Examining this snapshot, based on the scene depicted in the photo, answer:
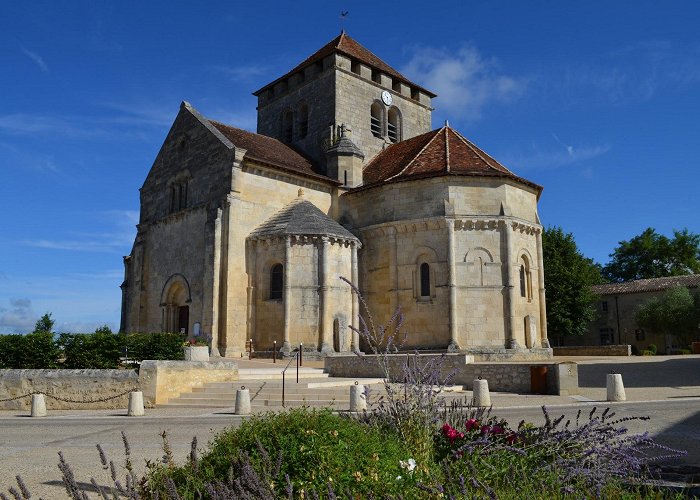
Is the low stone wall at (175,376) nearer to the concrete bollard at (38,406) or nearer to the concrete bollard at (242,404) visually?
the concrete bollard at (38,406)

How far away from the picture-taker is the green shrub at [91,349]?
17156 millimetres

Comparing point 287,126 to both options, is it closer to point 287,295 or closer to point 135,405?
point 287,295

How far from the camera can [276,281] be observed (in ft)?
84.4

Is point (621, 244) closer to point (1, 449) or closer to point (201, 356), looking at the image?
point (201, 356)

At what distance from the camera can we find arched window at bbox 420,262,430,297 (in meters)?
26.7

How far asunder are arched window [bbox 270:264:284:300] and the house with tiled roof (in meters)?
34.5

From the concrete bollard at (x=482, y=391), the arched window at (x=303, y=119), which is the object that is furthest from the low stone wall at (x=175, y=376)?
the arched window at (x=303, y=119)

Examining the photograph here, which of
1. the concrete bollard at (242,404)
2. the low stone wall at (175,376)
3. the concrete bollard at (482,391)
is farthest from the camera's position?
the low stone wall at (175,376)

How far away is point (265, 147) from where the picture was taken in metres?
30.5

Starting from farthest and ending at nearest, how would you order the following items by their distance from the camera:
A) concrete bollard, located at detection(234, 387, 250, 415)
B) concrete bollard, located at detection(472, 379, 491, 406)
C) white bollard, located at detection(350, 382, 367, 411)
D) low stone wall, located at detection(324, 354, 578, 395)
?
low stone wall, located at detection(324, 354, 578, 395) → concrete bollard, located at detection(472, 379, 491, 406) → concrete bollard, located at detection(234, 387, 250, 415) → white bollard, located at detection(350, 382, 367, 411)

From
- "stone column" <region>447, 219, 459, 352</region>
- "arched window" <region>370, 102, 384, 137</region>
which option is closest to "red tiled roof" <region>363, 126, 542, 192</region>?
"stone column" <region>447, 219, 459, 352</region>

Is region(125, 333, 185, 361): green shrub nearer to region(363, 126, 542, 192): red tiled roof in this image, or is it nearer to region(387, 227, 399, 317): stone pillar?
region(387, 227, 399, 317): stone pillar

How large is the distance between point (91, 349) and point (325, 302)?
1013 centimetres

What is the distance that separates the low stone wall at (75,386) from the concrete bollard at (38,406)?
123 cm
